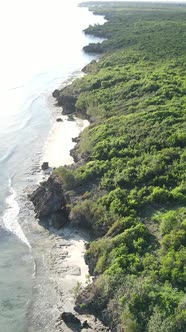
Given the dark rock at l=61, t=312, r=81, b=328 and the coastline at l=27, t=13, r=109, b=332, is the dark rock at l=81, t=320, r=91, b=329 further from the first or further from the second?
the dark rock at l=61, t=312, r=81, b=328

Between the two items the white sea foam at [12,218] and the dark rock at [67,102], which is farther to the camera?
the dark rock at [67,102]

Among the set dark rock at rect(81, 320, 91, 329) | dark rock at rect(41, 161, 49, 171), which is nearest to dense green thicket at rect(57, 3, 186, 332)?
dark rock at rect(81, 320, 91, 329)

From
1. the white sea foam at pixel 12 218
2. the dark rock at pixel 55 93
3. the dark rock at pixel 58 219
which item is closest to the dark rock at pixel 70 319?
the white sea foam at pixel 12 218

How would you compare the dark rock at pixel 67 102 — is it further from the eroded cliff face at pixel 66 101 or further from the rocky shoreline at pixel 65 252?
the rocky shoreline at pixel 65 252

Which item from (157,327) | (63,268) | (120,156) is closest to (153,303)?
(157,327)

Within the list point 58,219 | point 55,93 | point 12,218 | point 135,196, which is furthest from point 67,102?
point 135,196

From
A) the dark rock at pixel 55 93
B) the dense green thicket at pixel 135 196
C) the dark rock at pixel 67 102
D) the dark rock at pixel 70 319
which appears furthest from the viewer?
the dark rock at pixel 55 93
